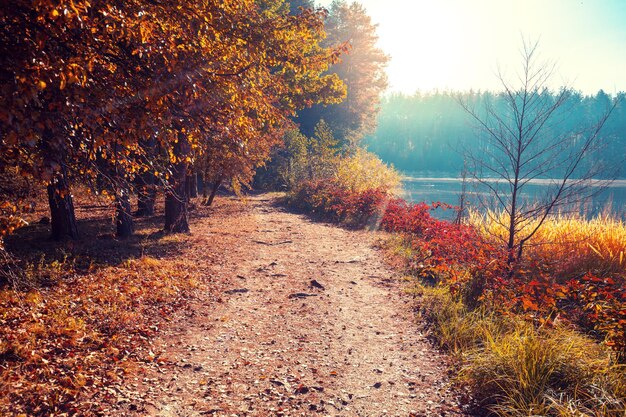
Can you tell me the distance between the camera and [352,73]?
37.1 meters

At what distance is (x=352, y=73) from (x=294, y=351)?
3548cm

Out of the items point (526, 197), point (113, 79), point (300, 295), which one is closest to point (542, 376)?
point (300, 295)

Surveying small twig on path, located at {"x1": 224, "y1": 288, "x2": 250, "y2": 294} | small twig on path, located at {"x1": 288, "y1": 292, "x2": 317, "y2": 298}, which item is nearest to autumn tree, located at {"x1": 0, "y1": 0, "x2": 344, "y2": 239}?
small twig on path, located at {"x1": 224, "y1": 288, "x2": 250, "y2": 294}

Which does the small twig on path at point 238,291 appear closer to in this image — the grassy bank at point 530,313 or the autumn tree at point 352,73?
the grassy bank at point 530,313

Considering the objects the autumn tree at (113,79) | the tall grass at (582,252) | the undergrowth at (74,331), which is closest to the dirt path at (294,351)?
the undergrowth at (74,331)

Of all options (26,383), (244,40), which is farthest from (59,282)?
(244,40)

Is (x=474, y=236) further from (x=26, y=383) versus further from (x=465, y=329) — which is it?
(x=26, y=383)

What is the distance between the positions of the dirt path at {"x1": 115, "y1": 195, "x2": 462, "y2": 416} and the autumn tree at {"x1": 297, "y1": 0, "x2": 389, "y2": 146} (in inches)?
1148

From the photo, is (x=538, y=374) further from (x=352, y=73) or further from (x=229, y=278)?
(x=352, y=73)

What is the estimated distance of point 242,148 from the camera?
606cm

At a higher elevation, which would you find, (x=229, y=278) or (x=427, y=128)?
(x=427, y=128)

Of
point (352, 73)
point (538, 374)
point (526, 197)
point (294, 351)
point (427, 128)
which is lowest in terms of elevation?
point (294, 351)

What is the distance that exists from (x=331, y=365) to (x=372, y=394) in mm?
785

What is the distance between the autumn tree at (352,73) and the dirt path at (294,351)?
29151 mm
